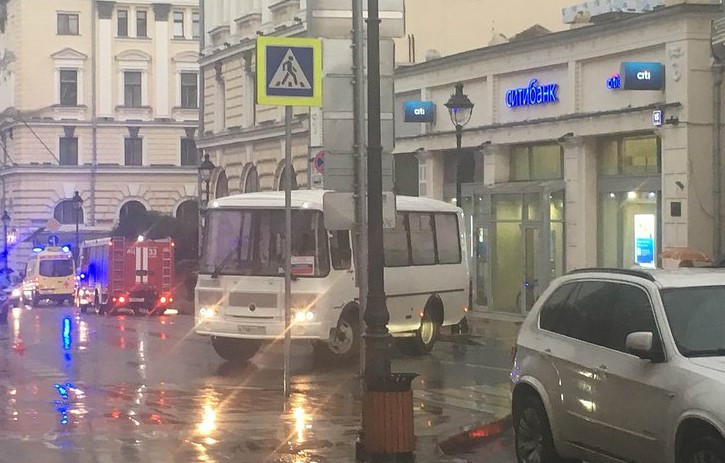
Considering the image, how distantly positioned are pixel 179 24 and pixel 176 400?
217ft

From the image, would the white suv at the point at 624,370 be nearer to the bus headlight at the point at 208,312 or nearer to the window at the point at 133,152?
the bus headlight at the point at 208,312

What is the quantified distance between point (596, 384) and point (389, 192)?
449 centimetres

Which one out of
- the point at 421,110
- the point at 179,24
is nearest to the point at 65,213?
the point at 179,24

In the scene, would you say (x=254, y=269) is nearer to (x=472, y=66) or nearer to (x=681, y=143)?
(x=681, y=143)

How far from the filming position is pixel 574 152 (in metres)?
27.6

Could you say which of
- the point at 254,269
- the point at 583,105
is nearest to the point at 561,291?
the point at 254,269

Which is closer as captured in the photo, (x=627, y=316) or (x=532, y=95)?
(x=627, y=316)

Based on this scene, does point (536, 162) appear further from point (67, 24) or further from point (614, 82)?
point (67, 24)

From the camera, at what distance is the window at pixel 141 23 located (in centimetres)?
7894

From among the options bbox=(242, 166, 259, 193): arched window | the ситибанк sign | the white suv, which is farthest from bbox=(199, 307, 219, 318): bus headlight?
bbox=(242, 166, 259, 193): arched window

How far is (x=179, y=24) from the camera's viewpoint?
7975cm

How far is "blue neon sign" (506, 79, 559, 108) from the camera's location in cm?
2827

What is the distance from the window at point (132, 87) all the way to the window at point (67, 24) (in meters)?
4.15

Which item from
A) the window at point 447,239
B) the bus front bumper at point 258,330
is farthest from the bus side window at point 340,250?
the window at point 447,239
